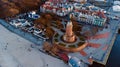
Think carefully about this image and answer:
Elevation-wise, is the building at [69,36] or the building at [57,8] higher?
the building at [57,8]

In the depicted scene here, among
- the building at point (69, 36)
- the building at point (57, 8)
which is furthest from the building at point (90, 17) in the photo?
the building at point (69, 36)

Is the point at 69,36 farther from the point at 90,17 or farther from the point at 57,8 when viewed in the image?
the point at 57,8

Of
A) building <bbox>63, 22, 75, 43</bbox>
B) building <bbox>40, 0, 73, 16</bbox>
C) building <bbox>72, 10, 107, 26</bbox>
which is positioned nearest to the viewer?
building <bbox>63, 22, 75, 43</bbox>

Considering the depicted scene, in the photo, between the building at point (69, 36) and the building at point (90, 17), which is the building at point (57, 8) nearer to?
the building at point (90, 17)

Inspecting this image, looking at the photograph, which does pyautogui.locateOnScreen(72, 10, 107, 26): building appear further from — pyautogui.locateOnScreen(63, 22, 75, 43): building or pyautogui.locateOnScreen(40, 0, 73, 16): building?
pyautogui.locateOnScreen(63, 22, 75, 43): building

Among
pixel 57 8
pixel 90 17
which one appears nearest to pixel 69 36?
pixel 90 17

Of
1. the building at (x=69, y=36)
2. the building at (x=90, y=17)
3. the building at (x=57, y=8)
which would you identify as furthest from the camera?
the building at (x=57, y=8)

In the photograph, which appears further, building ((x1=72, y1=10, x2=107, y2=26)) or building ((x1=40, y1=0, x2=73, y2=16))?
building ((x1=40, y1=0, x2=73, y2=16))

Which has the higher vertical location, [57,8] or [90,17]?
[57,8]

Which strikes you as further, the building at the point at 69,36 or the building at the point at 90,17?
the building at the point at 90,17

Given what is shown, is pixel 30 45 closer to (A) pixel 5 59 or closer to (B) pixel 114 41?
(A) pixel 5 59

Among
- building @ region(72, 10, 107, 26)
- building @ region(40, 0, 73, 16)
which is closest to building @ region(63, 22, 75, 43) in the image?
building @ region(72, 10, 107, 26)
